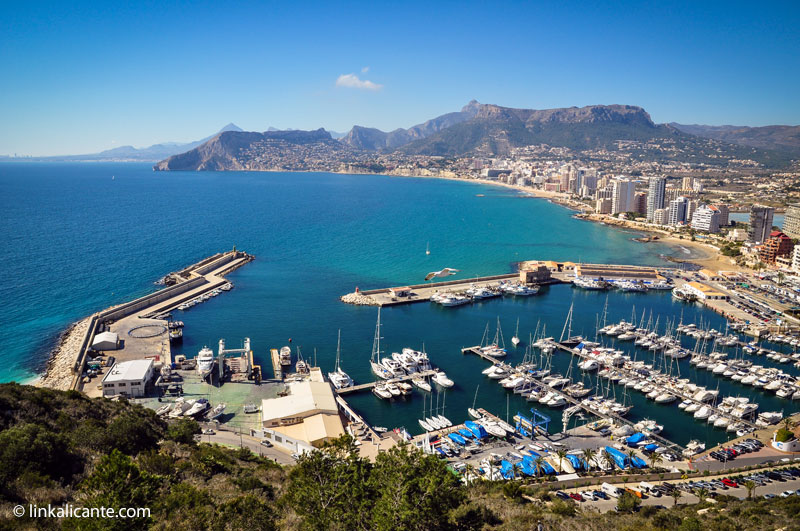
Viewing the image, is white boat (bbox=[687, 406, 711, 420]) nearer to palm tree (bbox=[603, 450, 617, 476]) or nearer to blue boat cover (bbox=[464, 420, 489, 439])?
palm tree (bbox=[603, 450, 617, 476])

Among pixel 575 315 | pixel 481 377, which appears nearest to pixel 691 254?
pixel 575 315

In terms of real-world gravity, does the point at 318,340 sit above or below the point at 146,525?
below

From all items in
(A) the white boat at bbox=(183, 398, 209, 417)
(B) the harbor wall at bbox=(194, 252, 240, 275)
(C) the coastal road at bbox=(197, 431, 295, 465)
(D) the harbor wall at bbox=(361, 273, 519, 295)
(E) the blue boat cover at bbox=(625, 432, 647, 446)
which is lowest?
(E) the blue boat cover at bbox=(625, 432, 647, 446)

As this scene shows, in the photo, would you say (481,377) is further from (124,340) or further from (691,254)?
(691,254)

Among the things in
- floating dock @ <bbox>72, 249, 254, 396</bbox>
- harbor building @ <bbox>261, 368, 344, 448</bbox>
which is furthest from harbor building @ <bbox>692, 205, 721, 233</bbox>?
harbor building @ <bbox>261, 368, 344, 448</bbox>

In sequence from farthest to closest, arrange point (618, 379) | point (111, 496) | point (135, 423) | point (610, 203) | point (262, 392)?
point (610, 203)
point (618, 379)
point (262, 392)
point (135, 423)
point (111, 496)

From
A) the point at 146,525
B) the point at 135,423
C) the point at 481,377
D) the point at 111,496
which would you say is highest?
the point at 111,496

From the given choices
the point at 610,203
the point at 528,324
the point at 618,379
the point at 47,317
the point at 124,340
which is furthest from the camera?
the point at 610,203

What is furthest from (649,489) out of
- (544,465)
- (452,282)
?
(452,282)
